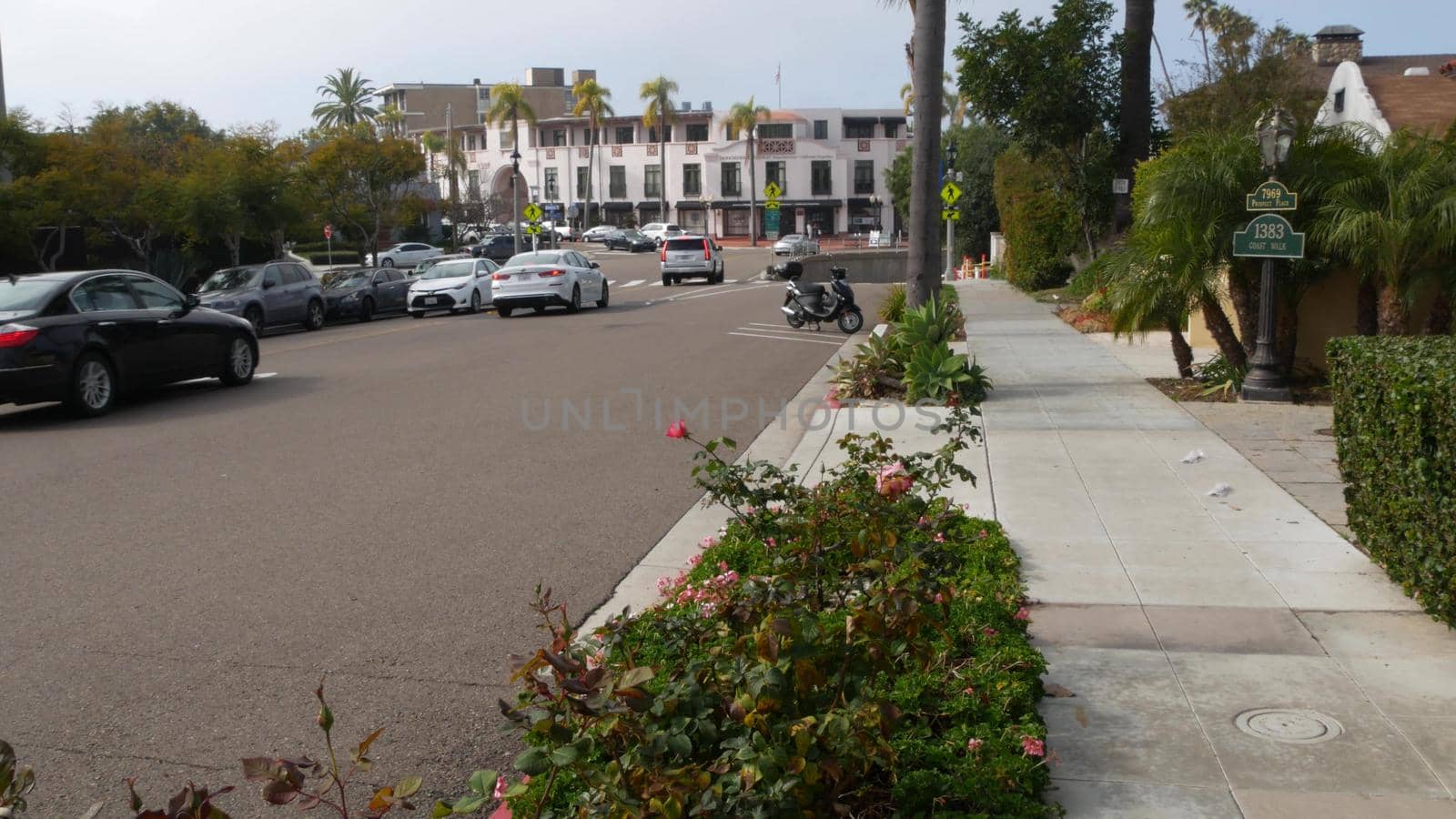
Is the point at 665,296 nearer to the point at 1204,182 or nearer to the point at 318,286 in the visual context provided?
the point at 318,286

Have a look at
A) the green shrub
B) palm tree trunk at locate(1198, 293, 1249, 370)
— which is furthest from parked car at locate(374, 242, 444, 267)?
palm tree trunk at locate(1198, 293, 1249, 370)

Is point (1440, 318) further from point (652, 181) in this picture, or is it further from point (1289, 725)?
point (652, 181)

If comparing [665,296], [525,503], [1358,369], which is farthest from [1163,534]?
[665,296]

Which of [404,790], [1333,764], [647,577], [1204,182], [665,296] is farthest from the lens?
[665,296]

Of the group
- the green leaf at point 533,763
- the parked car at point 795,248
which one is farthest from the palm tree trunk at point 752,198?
the green leaf at point 533,763

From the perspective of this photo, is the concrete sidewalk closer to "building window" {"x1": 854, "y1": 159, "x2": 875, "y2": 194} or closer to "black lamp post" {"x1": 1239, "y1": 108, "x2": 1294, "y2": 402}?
"black lamp post" {"x1": 1239, "y1": 108, "x2": 1294, "y2": 402}

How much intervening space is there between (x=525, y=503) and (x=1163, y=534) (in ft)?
14.2

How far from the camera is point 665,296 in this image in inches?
1458

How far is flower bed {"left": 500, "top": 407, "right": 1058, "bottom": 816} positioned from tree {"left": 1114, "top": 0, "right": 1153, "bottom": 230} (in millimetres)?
22613

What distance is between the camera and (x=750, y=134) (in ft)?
309

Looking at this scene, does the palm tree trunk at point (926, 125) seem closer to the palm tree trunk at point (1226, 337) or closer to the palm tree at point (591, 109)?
the palm tree trunk at point (1226, 337)

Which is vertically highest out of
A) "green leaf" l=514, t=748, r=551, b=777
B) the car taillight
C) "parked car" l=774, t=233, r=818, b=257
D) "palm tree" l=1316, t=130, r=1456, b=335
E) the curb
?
"palm tree" l=1316, t=130, r=1456, b=335

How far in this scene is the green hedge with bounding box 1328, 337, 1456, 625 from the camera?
546 cm

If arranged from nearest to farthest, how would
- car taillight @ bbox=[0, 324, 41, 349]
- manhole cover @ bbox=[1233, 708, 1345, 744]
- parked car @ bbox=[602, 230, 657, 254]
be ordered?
manhole cover @ bbox=[1233, 708, 1345, 744], car taillight @ bbox=[0, 324, 41, 349], parked car @ bbox=[602, 230, 657, 254]
